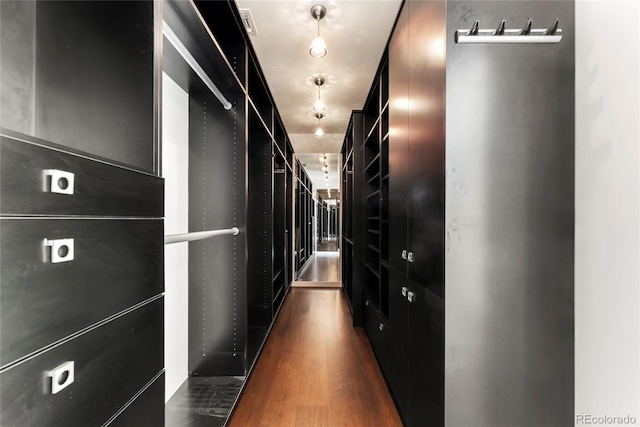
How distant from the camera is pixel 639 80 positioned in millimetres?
997

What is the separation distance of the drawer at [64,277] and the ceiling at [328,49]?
1.75 meters

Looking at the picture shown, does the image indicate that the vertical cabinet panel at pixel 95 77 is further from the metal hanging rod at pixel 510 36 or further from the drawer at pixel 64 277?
the metal hanging rod at pixel 510 36

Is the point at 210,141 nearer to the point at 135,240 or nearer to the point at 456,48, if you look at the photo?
the point at 135,240

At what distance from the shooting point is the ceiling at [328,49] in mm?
1854

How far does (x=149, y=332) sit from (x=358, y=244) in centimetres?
263

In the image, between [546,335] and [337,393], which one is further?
[337,393]

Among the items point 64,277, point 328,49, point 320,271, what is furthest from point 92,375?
point 320,271

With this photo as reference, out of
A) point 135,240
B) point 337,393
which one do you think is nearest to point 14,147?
A: point 135,240

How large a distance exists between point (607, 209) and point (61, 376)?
168cm

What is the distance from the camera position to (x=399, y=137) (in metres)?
1.79

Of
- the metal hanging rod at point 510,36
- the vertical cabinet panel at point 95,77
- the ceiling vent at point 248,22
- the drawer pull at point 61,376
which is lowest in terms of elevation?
the drawer pull at point 61,376

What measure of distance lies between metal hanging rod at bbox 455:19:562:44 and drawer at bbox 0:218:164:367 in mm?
1311

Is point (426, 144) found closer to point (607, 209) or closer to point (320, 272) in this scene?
point (607, 209)

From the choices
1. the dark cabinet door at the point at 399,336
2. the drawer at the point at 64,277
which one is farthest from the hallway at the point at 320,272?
the drawer at the point at 64,277
